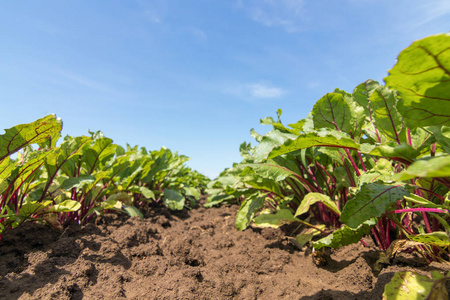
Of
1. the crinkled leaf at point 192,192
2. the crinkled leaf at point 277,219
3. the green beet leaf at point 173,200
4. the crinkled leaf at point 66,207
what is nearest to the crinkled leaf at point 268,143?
the crinkled leaf at point 277,219

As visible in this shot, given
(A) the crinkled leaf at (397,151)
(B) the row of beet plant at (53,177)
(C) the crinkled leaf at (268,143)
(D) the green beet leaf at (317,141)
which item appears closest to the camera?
(A) the crinkled leaf at (397,151)

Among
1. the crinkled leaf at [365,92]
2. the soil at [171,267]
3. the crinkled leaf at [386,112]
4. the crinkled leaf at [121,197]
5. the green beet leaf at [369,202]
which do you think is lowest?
the soil at [171,267]

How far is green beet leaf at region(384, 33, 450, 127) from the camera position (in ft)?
2.52

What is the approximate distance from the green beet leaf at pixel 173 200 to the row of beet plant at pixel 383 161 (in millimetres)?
1103

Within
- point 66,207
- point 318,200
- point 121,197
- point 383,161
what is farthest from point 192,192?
point 383,161

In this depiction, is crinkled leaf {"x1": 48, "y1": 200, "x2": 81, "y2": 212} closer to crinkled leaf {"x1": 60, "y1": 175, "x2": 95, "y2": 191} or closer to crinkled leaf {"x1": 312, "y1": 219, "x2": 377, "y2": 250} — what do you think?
crinkled leaf {"x1": 60, "y1": 175, "x2": 95, "y2": 191}

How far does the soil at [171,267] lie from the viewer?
1.43 metres

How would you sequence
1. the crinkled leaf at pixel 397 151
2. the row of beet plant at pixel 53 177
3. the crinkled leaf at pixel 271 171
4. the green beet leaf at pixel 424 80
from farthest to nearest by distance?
the crinkled leaf at pixel 271 171 < the row of beet plant at pixel 53 177 < the crinkled leaf at pixel 397 151 < the green beet leaf at pixel 424 80

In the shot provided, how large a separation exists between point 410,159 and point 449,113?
0.21 metres

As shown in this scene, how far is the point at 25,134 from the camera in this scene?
159 cm

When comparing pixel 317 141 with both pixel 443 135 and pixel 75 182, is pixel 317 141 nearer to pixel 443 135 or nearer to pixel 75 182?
pixel 443 135

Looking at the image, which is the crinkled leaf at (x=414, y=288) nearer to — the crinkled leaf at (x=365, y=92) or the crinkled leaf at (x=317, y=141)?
the crinkled leaf at (x=317, y=141)

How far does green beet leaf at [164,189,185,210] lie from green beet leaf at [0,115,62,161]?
205 centimetres

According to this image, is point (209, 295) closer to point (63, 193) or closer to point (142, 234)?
point (142, 234)
